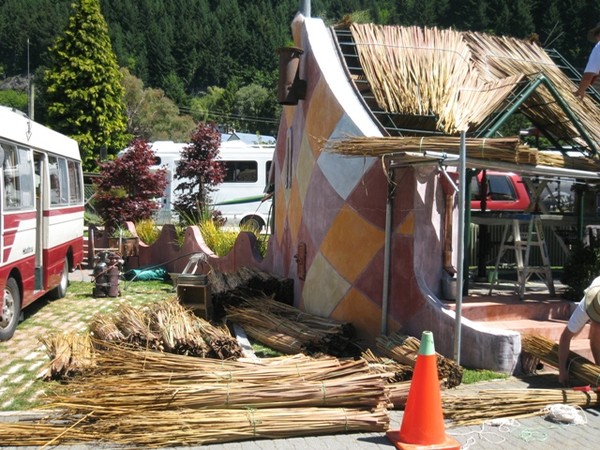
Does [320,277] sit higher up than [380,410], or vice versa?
[320,277]

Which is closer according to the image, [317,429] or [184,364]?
[317,429]

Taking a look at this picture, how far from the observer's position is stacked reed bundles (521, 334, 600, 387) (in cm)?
672

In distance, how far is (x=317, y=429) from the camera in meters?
5.70

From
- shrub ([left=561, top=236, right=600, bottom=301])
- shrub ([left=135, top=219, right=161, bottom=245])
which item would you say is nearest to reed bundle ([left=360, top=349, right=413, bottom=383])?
shrub ([left=561, top=236, right=600, bottom=301])

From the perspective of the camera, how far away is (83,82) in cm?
4134

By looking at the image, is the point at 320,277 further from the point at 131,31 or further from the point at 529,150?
the point at 131,31

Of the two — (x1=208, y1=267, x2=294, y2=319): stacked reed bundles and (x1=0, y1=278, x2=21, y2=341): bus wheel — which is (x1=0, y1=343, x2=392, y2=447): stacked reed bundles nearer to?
(x1=0, y1=278, x2=21, y2=341): bus wheel

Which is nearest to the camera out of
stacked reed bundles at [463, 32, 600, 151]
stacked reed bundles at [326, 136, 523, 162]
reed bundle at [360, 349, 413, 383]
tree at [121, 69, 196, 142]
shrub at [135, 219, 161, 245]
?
reed bundle at [360, 349, 413, 383]

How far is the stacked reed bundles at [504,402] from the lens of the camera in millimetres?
6070

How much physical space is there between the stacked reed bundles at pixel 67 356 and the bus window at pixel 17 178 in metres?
2.27

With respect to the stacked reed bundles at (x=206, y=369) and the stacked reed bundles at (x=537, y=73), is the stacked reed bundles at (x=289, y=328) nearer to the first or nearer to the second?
the stacked reed bundles at (x=206, y=369)

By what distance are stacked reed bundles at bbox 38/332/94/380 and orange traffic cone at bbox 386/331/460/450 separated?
3013mm

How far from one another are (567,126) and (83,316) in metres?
7.71

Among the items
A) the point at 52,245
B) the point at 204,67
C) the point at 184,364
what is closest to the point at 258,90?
the point at 204,67
